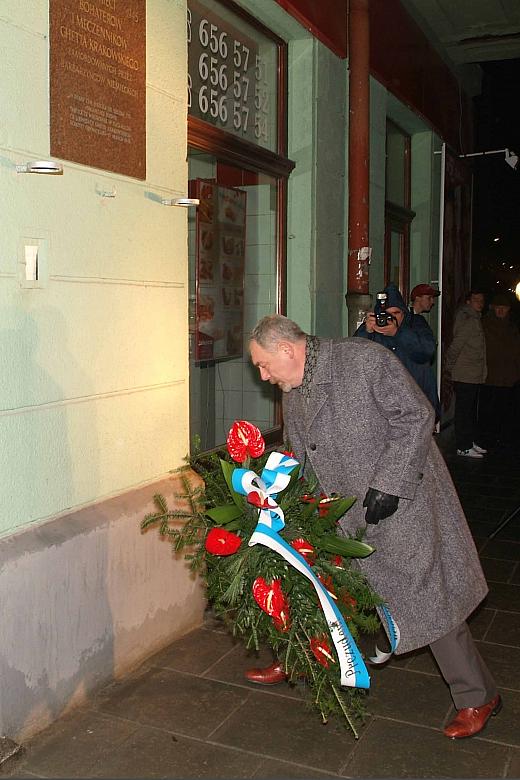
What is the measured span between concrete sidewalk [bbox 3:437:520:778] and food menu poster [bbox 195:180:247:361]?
2107mm

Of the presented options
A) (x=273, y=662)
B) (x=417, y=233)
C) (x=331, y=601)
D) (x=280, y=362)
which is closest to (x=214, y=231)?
(x=280, y=362)

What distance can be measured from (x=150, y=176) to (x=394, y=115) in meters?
5.94

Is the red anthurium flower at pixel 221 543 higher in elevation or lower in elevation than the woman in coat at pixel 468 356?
lower

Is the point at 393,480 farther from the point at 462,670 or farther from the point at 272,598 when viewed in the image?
the point at 462,670

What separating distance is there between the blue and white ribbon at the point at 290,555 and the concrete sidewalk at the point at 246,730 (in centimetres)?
51

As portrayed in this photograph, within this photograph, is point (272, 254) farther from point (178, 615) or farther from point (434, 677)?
point (434, 677)

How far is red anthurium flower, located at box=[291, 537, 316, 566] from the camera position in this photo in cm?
320

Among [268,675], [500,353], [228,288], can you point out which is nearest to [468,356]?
[500,353]

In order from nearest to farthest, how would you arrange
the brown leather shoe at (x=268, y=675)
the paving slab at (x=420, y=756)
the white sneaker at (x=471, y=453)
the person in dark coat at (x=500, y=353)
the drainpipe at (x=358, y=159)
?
the paving slab at (x=420, y=756), the brown leather shoe at (x=268, y=675), the drainpipe at (x=358, y=159), the white sneaker at (x=471, y=453), the person in dark coat at (x=500, y=353)

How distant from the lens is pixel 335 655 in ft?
10.3

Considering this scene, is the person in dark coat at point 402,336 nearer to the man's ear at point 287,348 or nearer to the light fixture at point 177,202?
the light fixture at point 177,202

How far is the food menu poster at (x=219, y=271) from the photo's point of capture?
223 inches

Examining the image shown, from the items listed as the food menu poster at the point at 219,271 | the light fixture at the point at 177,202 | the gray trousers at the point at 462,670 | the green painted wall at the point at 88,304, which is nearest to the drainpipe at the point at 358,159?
the food menu poster at the point at 219,271

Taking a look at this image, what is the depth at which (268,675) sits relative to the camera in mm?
4066
